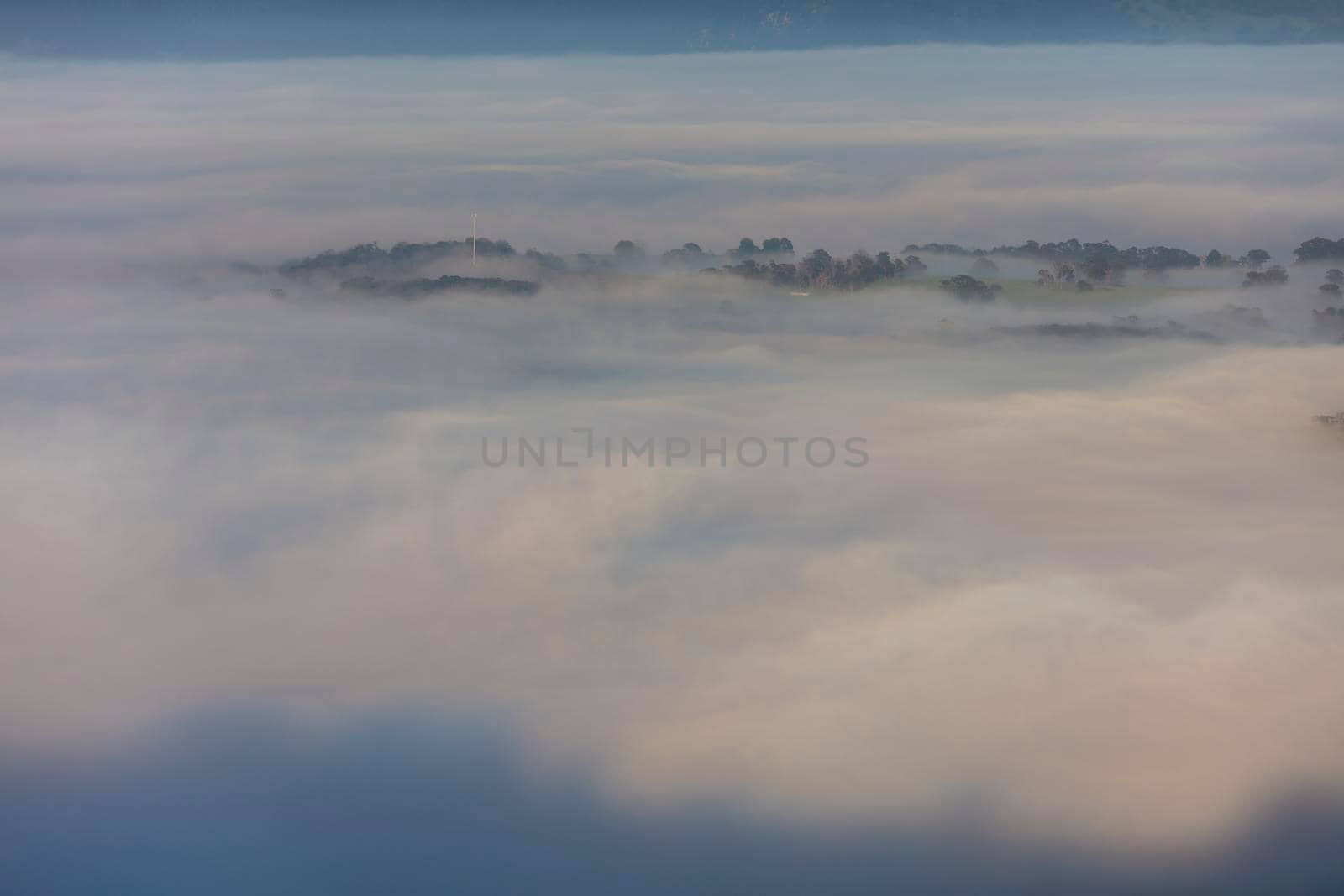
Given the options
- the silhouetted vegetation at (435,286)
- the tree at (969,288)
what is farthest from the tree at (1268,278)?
the silhouetted vegetation at (435,286)

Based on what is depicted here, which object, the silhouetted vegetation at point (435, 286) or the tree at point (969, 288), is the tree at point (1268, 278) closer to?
the tree at point (969, 288)

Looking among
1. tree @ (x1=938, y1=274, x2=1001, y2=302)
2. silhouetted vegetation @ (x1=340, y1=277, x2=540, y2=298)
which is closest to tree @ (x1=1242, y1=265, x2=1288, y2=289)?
tree @ (x1=938, y1=274, x2=1001, y2=302)

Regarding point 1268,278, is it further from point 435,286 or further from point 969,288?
point 435,286

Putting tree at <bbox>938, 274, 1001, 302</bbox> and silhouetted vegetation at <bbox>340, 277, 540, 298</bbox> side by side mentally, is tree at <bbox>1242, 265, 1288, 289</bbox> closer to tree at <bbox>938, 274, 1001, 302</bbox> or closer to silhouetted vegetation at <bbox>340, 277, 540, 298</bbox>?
tree at <bbox>938, 274, 1001, 302</bbox>

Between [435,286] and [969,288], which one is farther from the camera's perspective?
[435,286]

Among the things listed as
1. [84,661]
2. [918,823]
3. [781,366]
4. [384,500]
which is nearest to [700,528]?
[781,366]

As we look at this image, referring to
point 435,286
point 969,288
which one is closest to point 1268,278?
point 969,288

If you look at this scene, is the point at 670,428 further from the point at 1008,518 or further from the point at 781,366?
the point at 1008,518

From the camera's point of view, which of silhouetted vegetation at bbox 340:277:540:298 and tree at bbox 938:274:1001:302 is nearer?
tree at bbox 938:274:1001:302

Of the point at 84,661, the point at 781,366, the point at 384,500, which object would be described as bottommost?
the point at 84,661

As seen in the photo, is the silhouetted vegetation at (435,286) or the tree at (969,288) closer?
the tree at (969,288)

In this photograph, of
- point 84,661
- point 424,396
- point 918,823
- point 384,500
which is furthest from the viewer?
point 424,396
